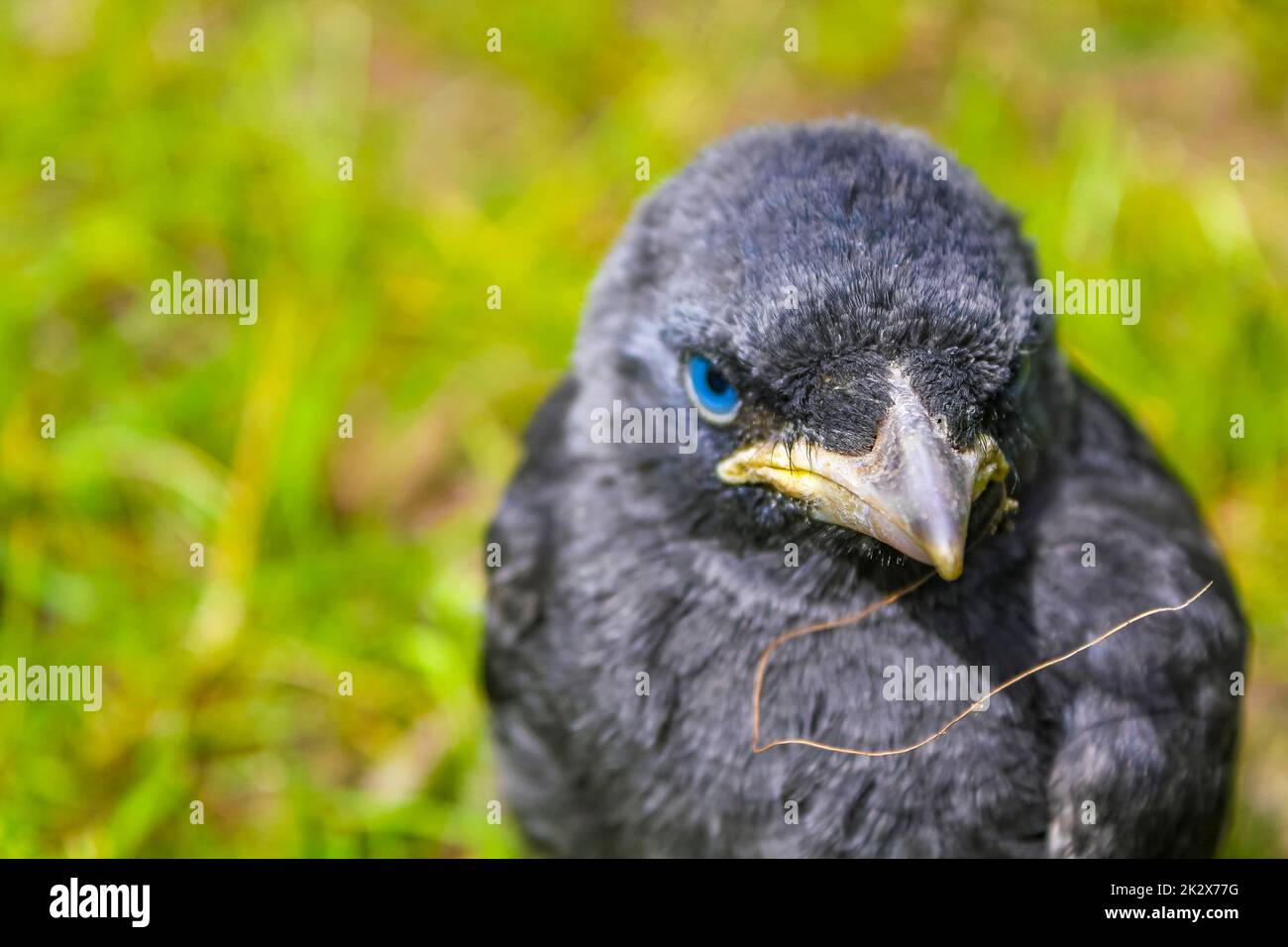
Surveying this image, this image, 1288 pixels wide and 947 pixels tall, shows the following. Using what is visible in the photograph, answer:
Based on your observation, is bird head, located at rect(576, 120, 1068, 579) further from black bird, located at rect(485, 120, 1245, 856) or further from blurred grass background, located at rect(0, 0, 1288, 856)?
blurred grass background, located at rect(0, 0, 1288, 856)

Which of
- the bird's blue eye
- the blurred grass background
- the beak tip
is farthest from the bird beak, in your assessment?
the blurred grass background

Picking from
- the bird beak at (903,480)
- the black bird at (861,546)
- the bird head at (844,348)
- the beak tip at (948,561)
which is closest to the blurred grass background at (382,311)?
the black bird at (861,546)

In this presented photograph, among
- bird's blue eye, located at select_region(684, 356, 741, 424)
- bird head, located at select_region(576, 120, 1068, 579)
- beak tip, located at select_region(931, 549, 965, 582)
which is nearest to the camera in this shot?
beak tip, located at select_region(931, 549, 965, 582)

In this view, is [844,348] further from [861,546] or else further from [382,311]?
[382,311]

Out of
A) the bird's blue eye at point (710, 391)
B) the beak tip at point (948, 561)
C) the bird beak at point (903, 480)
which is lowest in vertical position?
the beak tip at point (948, 561)

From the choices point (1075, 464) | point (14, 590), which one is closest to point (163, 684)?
point (14, 590)

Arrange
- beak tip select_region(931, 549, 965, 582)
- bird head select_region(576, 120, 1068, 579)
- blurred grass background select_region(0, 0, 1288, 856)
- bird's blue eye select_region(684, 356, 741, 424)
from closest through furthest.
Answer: beak tip select_region(931, 549, 965, 582) → bird head select_region(576, 120, 1068, 579) → bird's blue eye select_region(684, 356, 741, 424) → blurred grass background select_region(0, 0, 1288, 856)

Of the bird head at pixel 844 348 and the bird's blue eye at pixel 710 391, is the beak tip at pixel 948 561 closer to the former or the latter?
the bird head at pixel 844 348

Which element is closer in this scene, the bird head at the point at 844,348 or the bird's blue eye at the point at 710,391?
the bird head at the point at 844,348
